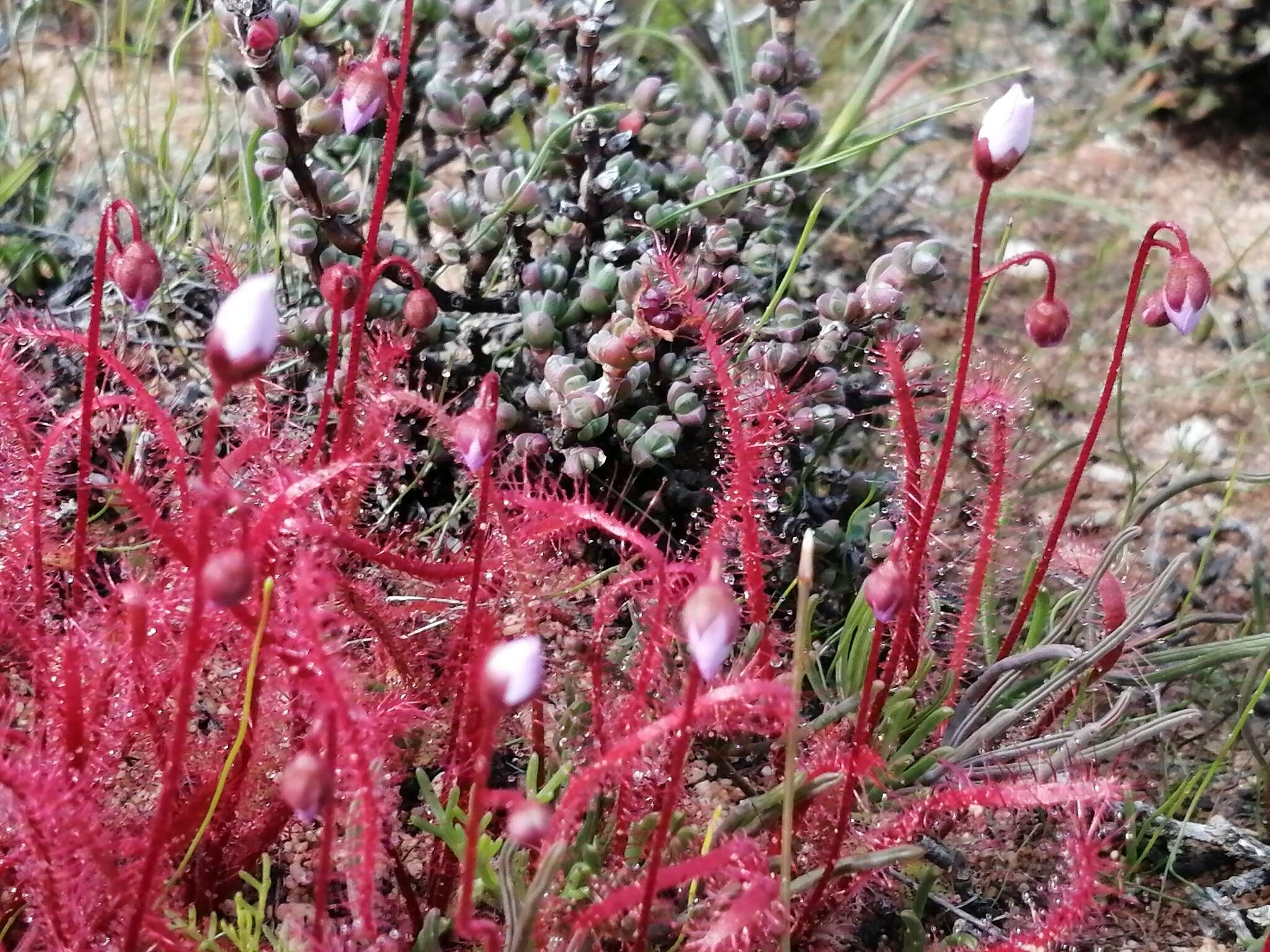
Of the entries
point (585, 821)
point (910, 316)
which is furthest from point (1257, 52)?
point (585, 821)

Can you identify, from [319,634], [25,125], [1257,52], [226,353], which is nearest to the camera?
[226,353]

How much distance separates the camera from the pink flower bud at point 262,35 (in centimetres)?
121

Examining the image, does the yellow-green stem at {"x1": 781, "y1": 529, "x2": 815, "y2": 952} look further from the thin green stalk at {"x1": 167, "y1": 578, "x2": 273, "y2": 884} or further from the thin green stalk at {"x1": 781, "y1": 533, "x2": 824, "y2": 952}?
the thin green stalk at {"x1": 167, "y1": 578, "x2": 273, "y2": 884}

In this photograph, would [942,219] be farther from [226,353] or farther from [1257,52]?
Result: [226,353]

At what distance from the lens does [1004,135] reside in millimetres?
898

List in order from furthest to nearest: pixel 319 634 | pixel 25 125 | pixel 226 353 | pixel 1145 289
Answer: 1. pixel 1145 289
2. pixel 25 125
3. pixel 319 634
4. pixel 226 353

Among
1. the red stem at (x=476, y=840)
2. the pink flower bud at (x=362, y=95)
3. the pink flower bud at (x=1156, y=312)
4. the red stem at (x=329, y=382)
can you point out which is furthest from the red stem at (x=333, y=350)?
the pink flower bud at (x=1156, y=312)

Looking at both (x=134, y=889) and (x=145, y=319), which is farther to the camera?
(x=145, y=319)

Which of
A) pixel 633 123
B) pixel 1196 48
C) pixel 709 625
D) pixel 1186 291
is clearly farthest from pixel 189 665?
pixel 1196 48

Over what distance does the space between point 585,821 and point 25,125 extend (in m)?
1.78

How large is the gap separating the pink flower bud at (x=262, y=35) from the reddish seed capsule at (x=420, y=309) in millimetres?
318

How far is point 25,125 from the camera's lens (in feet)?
7.06

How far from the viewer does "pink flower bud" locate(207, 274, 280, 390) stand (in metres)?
0.70

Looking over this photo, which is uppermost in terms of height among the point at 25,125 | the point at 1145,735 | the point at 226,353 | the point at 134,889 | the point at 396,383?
the point at 226,353
